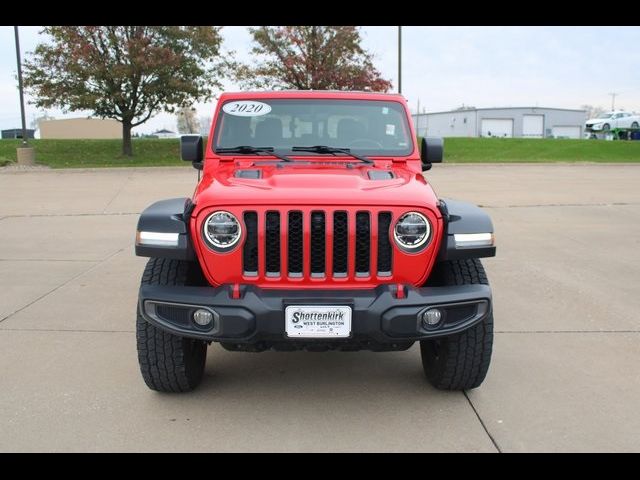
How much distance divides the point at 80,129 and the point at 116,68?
191 ft

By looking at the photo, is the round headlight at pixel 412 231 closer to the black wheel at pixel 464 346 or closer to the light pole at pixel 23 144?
the black wheel at pixel 464 346

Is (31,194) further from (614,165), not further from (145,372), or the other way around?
(614,165)

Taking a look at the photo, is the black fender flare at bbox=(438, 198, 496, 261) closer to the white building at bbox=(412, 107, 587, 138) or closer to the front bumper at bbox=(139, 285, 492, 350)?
the front bumper at bbox=(139, 285, 492, 350)

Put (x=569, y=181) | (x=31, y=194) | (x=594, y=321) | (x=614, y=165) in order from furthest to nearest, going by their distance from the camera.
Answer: (x=614, y=165), (x=569, y=181), (x=31, y=194), (x=594, y=321)

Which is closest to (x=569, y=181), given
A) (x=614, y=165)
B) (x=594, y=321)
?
(x=614, y=165)

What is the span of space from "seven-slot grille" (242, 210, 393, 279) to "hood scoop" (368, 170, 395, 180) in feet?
1.80

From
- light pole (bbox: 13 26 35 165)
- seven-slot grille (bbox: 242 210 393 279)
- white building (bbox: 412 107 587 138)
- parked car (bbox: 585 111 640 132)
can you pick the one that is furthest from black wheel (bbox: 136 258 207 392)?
white building (bbox: 412 107 587 138)

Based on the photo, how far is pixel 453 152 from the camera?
2616cm

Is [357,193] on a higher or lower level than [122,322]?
higher

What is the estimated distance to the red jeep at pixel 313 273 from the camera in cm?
315

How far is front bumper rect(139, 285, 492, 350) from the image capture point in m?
3.13
